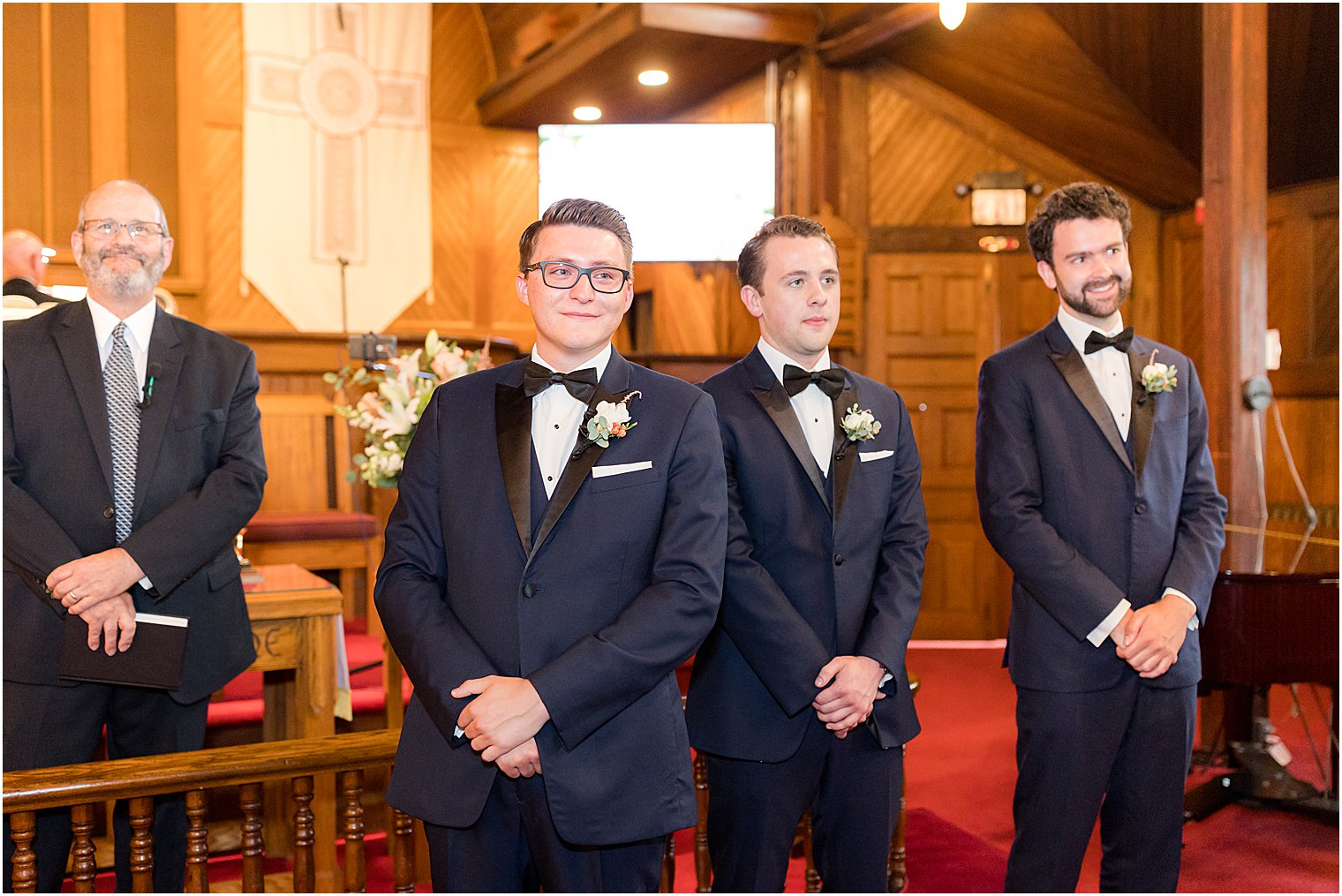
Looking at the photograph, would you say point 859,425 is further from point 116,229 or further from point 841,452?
point 116,229

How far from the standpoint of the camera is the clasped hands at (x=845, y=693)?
7.08 ft

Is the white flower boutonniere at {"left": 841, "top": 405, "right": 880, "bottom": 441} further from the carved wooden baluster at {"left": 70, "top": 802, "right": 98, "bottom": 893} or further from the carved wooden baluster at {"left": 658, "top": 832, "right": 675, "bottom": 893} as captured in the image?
the carved wooden baluster at {"left": 70, "top": 802, "right": 98, "bottom": 893}

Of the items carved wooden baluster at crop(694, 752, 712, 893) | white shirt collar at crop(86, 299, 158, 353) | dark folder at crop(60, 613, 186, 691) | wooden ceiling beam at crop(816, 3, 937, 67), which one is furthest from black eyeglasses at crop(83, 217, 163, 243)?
wooden ceiling beam at crop(816, 3, 937, 67)

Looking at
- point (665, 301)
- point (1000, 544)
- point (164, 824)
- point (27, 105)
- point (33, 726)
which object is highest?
point (27, 105)

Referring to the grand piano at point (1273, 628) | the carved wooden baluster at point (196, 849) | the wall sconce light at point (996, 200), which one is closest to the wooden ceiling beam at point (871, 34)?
the wall sconce light at point (996, 200)

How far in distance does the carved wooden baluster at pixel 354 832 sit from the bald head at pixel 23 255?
331cm

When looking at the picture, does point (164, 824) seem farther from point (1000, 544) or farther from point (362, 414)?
point (1000, 544)

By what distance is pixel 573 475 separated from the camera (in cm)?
194

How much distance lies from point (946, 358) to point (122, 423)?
6.14 meters

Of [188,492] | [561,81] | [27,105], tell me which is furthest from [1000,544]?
[27,105]

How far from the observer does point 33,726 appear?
8.23ft

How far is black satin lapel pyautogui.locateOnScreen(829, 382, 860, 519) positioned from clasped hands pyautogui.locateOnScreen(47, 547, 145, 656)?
1495 millimetres

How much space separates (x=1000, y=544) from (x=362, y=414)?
74.1 inches

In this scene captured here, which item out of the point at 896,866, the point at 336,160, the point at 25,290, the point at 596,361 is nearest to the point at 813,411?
the point at 596,361
